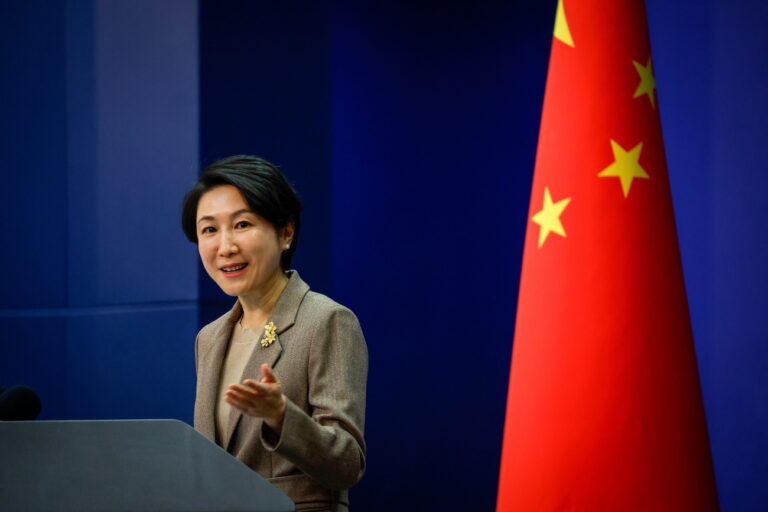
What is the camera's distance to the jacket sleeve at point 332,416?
1226mm

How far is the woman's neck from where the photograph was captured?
157 centimetres

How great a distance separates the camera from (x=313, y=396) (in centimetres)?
141

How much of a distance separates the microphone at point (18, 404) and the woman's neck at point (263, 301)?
0.42 meters

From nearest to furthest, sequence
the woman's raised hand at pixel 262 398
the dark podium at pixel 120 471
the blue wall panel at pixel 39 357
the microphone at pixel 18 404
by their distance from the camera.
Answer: the dark podium at pixel 120 471
the woman's raised hand at pixel 262 398
the microphone at pixel 18 404
the blue wall panel at pixel 39 357

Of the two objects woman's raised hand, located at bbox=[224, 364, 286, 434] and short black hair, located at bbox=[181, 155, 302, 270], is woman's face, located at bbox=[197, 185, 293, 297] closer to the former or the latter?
short black hair, located at bbox=[181, 155, 302, 270]

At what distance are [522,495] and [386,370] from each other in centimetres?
134

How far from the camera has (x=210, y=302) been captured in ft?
10.00

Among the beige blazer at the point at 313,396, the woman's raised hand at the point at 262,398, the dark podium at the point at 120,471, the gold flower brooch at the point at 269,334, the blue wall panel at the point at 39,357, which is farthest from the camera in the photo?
the blue wall panel at the point at 39,357

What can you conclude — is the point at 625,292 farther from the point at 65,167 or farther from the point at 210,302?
the point at 65,167

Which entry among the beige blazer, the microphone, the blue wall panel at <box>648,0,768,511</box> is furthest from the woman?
the blue wall panel at <box>648,0,768,511</box>

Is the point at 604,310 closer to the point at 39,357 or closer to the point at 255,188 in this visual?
the point at 255,188

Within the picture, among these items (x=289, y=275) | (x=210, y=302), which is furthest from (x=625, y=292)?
(x=210, y=302)

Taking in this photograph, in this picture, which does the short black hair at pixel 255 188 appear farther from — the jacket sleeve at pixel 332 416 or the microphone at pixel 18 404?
the microphone at pixel 18 404

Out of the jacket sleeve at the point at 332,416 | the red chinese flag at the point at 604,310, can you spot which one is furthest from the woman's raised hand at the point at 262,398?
the red chinese flag at the point at 604,310
